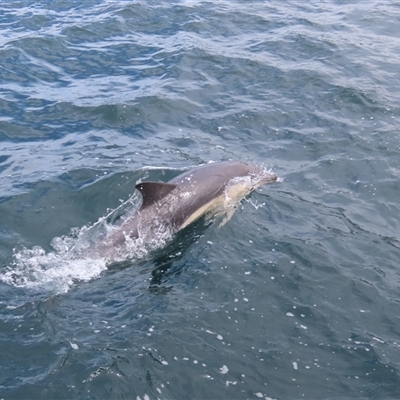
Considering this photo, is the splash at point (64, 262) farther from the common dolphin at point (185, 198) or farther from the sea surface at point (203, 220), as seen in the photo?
the common dolphin at point (185, 198)

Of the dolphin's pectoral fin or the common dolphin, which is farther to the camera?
Result: the dolphin's pectoral fin

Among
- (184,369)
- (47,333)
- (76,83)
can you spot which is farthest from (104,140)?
(184,369)

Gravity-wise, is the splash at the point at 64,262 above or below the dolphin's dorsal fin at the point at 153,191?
below

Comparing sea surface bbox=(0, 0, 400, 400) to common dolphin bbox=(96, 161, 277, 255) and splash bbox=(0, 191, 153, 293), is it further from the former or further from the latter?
common dolphin bbox=(96, 161, 277, 255)

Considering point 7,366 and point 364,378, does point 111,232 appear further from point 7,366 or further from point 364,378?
point 364,378

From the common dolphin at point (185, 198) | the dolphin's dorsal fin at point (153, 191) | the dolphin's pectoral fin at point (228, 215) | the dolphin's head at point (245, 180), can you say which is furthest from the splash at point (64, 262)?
the dolphin's head at point (245, 180)

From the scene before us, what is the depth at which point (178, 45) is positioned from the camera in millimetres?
20328

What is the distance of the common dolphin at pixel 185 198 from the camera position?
10523 mm

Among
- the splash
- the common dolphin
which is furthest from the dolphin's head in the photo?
the splash

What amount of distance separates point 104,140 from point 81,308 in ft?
21.3

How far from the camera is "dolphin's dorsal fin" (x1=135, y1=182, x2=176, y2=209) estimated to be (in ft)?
34.2

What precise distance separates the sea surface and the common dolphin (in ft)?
1.03

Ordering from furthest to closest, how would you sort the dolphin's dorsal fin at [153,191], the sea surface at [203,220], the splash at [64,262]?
the dolphin's dorsal fin at [153,191]
the splash at [64,262]
the sea surface at [203,220]

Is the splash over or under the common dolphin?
under
